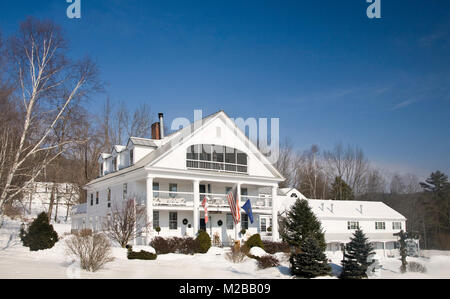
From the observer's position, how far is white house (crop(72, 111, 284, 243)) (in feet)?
105

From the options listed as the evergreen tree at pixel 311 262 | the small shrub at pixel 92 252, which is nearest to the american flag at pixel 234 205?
the evergreen tree at pixel 311 262

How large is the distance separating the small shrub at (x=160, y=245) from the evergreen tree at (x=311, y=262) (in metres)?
12.4

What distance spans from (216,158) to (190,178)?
321 centimetres

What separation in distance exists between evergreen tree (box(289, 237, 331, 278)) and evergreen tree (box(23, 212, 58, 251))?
751 inches

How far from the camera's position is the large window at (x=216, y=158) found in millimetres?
33438

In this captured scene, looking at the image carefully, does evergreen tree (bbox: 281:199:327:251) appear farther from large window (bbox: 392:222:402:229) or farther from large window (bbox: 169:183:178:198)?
large window (bbox: 392:222:402:229)

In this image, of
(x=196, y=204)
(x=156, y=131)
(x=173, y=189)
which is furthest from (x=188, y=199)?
(x=156, y=131)

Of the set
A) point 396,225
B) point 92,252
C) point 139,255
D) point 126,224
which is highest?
point 126,224

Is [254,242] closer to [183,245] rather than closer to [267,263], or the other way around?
[183,245]

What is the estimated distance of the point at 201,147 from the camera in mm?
33875

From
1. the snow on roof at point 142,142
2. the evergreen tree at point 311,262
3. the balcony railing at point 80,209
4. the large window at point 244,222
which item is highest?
the snow on roof at point 142,142

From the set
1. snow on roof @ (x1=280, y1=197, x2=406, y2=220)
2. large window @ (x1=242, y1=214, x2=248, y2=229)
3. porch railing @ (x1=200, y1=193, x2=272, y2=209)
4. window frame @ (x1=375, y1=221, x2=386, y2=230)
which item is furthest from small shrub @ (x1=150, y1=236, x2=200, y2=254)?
window frame @ (x1=375, y1=221, x2=386, y2=230)

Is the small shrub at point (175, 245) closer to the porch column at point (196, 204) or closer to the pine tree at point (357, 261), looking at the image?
the porch column at point (196, 204)

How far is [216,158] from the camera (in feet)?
114
